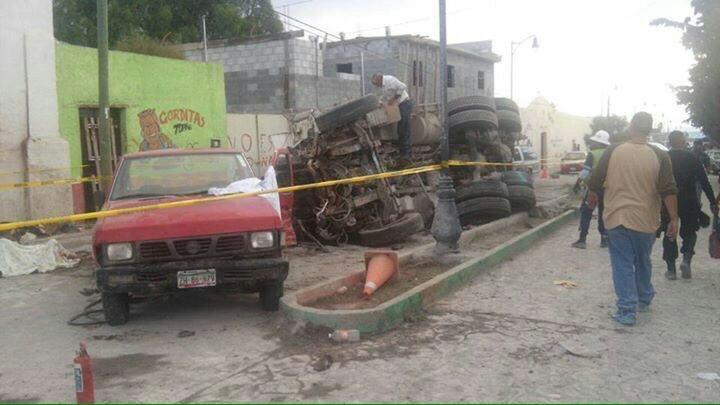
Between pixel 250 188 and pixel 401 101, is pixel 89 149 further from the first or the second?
pixel 250 188

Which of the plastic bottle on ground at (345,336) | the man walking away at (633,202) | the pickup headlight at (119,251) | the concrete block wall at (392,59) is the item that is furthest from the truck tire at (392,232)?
the concrete block wall at (392,59)

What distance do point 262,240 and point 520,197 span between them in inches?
315

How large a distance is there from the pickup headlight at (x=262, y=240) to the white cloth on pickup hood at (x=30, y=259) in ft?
14.6

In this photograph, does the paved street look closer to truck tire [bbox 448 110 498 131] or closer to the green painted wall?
truck tire [bbox 448 110 498 131]

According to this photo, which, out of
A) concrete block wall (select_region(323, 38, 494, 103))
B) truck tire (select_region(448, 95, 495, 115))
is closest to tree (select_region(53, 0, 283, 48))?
concrete block wall (select_region(323, 38, 494, 103))

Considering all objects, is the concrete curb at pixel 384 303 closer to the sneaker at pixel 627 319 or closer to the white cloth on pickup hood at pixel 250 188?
the white cloth on pickup hood at pixel 250 188

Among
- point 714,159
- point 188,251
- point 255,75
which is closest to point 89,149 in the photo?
point 188,251

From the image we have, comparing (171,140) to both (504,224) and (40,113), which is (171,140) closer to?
(40,113)

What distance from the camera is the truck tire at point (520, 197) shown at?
12.8 metres

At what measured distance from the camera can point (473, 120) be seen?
474 inches

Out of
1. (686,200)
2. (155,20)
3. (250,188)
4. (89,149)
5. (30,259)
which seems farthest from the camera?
(155,20)

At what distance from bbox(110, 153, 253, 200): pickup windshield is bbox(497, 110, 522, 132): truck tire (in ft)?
26.3

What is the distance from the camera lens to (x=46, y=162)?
12.1 metres

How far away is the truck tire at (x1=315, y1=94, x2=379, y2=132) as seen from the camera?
10.2m
